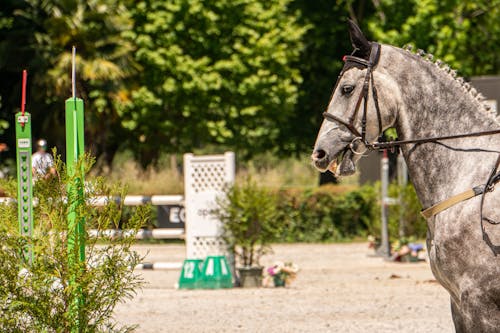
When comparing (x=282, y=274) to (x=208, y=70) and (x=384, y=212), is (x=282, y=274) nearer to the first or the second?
(x=384, y=212)

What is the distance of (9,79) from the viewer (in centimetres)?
2692

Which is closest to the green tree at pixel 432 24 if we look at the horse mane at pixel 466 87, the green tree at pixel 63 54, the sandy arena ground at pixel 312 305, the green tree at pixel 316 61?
the green tree at pixel 316 61

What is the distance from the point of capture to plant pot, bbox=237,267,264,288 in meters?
12.5

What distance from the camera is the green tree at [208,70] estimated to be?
27.0m

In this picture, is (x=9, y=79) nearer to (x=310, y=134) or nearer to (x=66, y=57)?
(x=66, y=57)

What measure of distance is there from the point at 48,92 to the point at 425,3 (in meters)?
10.8

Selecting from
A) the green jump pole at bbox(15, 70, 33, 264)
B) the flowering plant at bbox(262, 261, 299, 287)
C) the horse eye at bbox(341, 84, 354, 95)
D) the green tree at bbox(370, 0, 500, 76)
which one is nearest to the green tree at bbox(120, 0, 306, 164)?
the green tree at bbox(370, 0, 500, 76)

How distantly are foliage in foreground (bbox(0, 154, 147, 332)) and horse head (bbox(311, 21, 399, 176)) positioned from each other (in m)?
1.16

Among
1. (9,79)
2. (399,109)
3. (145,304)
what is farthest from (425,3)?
(399,109)

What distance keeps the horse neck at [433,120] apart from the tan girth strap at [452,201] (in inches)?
2.0

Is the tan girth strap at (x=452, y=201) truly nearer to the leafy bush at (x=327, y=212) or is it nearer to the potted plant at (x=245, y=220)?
the potted plant at (x=245, y=220)

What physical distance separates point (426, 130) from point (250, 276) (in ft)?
25.7

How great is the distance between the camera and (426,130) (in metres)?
4.91

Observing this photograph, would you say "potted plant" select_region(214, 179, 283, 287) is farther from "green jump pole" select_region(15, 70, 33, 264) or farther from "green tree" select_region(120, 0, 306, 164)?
"green tree" select_region(120, 0, 306, 164)
